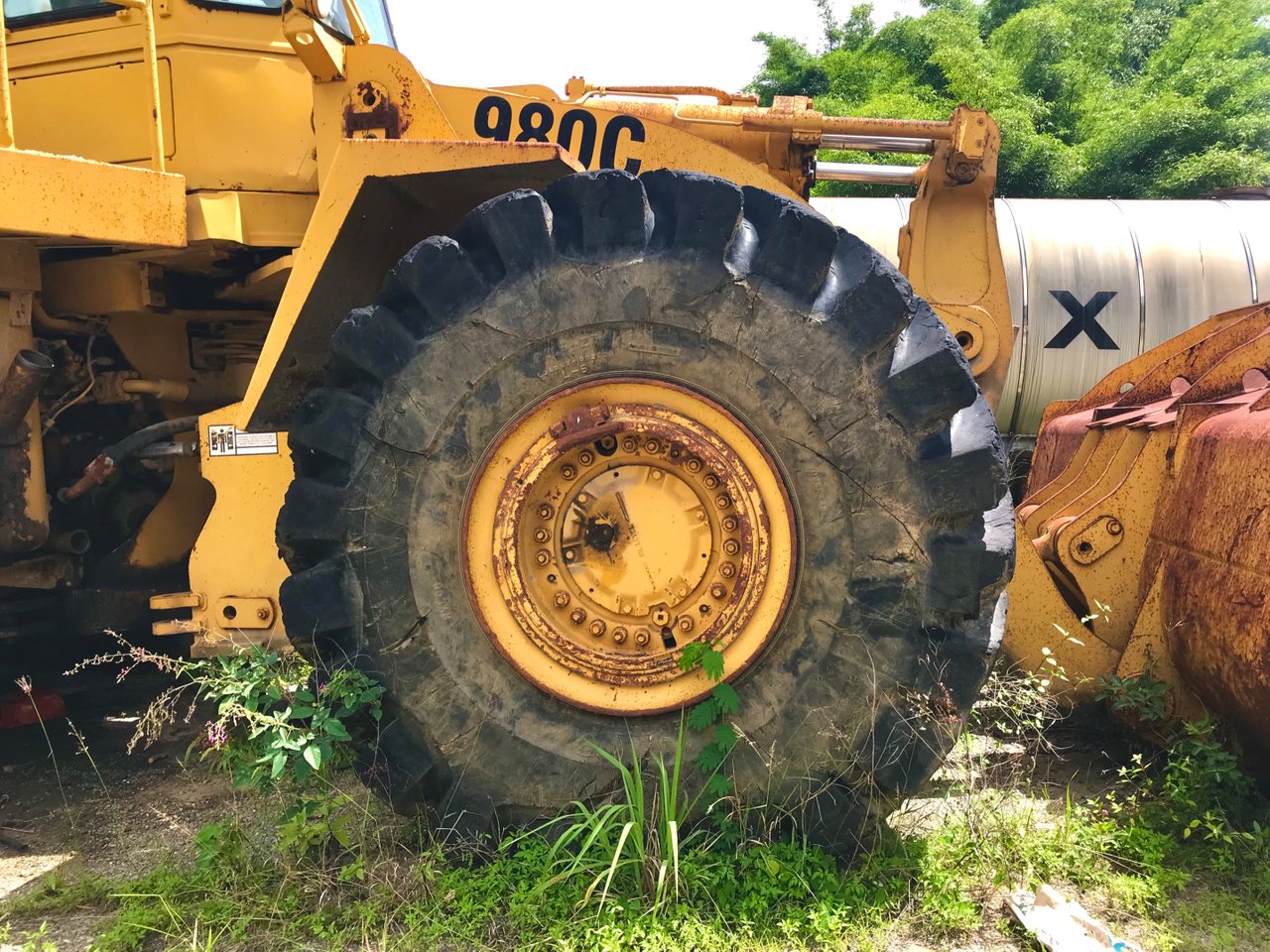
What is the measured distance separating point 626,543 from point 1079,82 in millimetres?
22401

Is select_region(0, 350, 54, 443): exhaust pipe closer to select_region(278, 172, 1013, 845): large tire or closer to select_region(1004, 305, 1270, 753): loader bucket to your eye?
select_region(278, 172, 1013, 845): large tire

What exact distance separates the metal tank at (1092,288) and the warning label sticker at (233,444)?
26.8 feet

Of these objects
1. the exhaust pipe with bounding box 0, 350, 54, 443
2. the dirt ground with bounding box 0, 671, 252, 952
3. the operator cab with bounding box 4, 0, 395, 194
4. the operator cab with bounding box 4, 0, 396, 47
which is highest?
the operator cab with bounding box 4, 0, 396, 47

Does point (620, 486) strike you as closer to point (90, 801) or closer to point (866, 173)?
point (90, 801)

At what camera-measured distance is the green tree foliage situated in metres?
17.8

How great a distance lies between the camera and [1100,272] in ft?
34.0

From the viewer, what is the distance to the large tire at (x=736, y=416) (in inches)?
99.5

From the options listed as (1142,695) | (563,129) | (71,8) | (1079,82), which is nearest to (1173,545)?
(1142,695)

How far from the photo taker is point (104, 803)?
3.50m

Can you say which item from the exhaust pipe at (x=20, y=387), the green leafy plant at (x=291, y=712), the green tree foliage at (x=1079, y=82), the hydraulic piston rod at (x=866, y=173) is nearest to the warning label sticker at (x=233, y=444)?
the exhaust pipe at (x=20, y=387)

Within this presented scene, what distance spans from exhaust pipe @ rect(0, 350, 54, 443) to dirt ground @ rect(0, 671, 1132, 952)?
1.22 meters

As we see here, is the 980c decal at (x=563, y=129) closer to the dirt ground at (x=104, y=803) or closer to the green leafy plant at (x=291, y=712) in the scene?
the green leafy plant at (x=291, y=712)

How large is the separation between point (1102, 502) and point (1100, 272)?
8.02m

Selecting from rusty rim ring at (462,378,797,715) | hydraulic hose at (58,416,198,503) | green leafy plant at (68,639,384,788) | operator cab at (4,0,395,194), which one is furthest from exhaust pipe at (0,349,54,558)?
rusty rim ring at (462,378,797,715)
